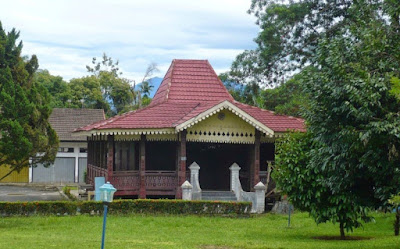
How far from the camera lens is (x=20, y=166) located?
989 inches

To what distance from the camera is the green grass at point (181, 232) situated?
18.2m

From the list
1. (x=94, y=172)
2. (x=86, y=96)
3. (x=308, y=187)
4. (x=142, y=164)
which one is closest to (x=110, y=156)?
(x=142, y=164)

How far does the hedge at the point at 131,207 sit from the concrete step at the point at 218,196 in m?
2.96

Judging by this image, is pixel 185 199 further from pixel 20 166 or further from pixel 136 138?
pixel 20 166

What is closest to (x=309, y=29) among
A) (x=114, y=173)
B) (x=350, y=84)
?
(x=114, y=173)

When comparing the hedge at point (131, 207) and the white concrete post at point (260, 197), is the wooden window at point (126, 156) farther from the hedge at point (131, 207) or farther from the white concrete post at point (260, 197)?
the white concrete post at point (260, 197)

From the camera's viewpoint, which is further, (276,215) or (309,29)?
(309,29)

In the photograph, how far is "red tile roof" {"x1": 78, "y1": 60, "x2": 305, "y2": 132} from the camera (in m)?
29.8

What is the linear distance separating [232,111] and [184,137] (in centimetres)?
228

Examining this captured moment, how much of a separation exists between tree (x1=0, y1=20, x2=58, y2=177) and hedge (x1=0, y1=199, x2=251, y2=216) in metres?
1.55

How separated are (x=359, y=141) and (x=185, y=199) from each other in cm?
1518

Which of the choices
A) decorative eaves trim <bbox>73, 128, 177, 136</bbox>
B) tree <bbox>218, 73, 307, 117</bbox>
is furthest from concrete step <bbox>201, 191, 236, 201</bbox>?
tree <bbox>218, 73, 307, 117</bbox>

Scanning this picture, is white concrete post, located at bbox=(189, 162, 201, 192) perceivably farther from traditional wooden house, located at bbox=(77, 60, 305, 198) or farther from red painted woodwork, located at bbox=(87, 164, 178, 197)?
red painted woodwork, located at bbox=(87, 164, 178, 197)

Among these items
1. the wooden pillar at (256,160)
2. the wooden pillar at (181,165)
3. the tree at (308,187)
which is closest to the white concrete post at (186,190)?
the wooden pillar at (181,165)
